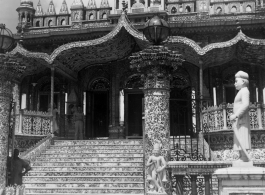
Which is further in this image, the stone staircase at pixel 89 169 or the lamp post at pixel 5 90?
the stone staircase at pixel 89 169

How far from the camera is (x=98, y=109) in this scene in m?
20.0

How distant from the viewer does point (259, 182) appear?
6.02 meters

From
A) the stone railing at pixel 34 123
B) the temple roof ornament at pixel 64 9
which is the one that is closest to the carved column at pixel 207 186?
the stone railing at pixel 34 123

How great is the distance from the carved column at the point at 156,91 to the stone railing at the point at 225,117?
18.7 feet

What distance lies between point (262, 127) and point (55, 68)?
9253 mm

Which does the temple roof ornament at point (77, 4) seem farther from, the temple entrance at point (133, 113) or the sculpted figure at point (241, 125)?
the sculpted figure at point (241, 125)

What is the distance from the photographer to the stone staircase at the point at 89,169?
457 inches

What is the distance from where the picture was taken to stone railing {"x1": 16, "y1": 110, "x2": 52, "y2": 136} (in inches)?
624

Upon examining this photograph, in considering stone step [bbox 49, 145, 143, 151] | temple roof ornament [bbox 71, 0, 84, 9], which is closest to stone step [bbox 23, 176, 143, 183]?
stone step [bbox 49, 145, 143, 151]

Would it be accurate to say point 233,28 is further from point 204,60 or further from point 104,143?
point 104,143

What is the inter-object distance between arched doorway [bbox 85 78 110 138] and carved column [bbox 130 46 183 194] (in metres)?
11.0

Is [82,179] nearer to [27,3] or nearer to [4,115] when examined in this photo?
[4,115]

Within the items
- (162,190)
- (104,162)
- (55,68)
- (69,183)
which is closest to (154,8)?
(55,68)

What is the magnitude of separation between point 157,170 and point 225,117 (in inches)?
288
